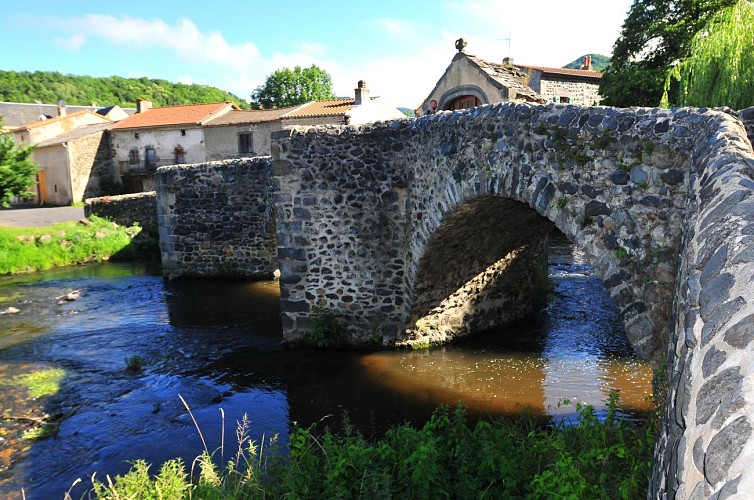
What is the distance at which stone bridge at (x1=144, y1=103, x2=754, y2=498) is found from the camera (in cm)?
148

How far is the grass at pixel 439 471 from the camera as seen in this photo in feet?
12.7

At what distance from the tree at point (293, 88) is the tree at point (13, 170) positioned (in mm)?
27639

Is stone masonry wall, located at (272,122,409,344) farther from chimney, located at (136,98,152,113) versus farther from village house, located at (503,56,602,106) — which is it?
chimney, located at (136,98,152,113)

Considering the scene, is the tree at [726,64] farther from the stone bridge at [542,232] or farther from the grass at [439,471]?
the grass at [439,471]

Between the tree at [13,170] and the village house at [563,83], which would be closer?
the tree at [13,170]

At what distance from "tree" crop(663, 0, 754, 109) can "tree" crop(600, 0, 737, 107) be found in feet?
24.0

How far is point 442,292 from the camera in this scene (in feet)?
27.6

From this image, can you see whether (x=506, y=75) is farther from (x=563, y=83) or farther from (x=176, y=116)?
(x=176, y=116)

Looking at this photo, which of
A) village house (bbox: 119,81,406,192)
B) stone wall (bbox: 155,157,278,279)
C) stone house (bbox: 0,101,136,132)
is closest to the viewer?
stone wall (bbox: 155,157,278,279)

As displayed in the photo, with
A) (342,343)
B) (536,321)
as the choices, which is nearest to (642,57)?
(536,321)

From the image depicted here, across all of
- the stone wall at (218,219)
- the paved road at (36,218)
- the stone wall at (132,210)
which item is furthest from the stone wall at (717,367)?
the paved road at (36,218)

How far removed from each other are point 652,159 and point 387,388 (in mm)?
4371

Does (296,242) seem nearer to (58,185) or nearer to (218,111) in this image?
(218,111)

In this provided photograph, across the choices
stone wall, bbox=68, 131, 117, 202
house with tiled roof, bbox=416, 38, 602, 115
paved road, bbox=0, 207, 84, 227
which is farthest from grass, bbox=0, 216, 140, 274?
stone wall, bbox=68, 131, 117, 202
